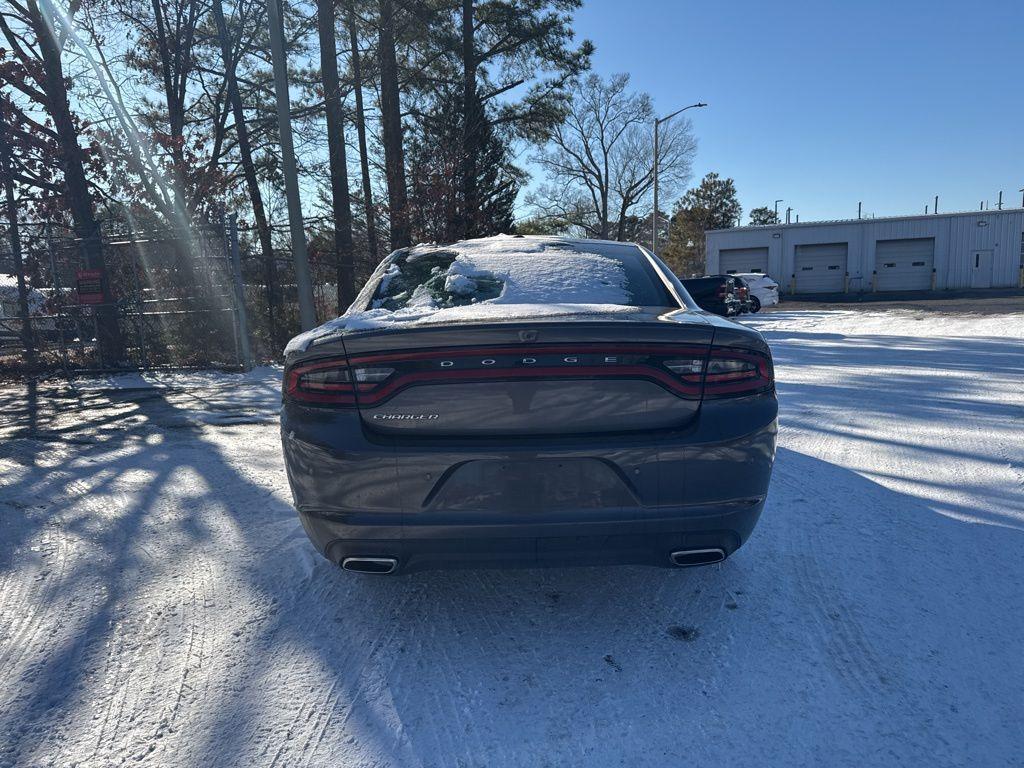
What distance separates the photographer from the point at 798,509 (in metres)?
3.64

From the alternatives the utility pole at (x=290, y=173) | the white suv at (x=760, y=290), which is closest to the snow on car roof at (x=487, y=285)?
the utility pole at (x=290, y=173)

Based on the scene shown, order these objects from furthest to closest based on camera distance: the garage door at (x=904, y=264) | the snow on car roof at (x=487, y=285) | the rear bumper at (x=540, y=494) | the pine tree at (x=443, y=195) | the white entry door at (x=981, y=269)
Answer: the garage door at (x=904, y=264), the white entry door at (x=981, y=269), the pine tree at (x=443, y=195), the snow on car roof at (x=487, y=285), the rear bumper at (x=540, y=494)

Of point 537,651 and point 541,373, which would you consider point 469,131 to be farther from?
point 537,651

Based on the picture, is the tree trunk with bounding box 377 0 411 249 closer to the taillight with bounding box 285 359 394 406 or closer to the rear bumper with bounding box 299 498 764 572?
the taillight with bounding box 285 359 394 406

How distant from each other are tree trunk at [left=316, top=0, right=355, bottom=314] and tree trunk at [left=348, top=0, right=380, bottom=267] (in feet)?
1.66

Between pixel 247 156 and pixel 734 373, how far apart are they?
50.3 ft

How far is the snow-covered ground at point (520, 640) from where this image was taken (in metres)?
1.90

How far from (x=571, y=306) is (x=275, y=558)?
1989 mm

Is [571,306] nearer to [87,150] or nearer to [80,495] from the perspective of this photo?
[80,495]

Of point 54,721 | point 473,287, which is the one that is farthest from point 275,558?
point 473,287

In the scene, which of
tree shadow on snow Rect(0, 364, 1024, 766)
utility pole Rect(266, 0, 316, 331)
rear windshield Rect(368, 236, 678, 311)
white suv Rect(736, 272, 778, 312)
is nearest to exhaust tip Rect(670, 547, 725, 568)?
tree shadow on snow Rect(0, 364, 1024, 766)

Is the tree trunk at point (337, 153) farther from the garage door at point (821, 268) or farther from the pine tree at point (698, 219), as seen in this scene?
the pine tree at point (698, 219)

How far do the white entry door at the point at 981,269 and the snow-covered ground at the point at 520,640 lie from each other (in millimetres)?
39951

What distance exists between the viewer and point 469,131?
17297 millimetres
